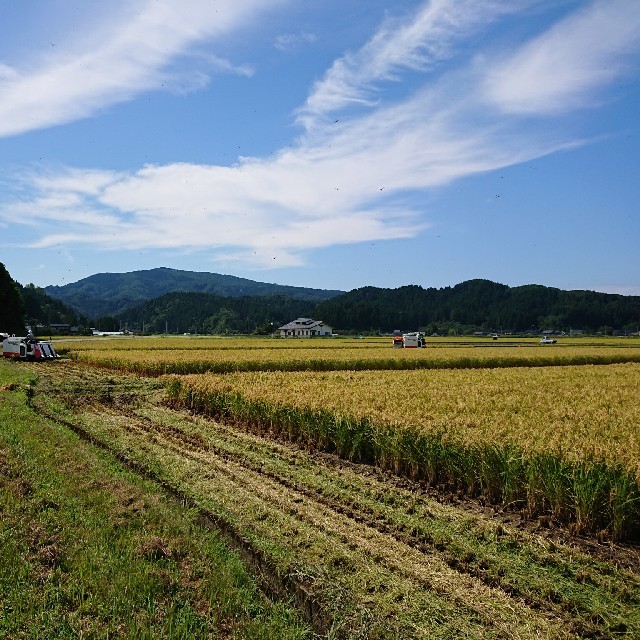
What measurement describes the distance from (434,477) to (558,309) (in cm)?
19016

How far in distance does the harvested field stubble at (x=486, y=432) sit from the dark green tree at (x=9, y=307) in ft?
225

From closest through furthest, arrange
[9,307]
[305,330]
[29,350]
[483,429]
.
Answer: [483,429] → [29,350] → [9,307] → [305,330]

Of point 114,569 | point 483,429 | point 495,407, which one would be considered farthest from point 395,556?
point 495,407

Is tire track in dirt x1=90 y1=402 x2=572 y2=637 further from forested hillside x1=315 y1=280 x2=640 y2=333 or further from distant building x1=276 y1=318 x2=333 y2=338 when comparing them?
forested hillside x1=315 y1=280 x2=640 y2=333

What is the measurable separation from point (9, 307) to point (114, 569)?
84.0 m

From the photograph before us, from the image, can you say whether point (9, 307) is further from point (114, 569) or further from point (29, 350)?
point (114, 569)

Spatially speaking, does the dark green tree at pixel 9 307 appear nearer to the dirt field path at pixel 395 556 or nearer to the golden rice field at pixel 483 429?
the golden rice field at pixel 483 429

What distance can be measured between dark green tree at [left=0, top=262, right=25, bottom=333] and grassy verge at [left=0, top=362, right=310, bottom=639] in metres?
77.8

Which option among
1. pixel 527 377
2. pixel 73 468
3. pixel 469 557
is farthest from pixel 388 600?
pixel 527 377

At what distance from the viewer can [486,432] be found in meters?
11.1

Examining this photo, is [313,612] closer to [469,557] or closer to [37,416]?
[469,557]

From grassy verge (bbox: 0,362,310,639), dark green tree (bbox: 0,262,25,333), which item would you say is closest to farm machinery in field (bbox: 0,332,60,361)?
dark green tree (bbox: 0,262,25,333)

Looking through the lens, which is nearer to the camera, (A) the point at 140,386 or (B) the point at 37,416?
(B) the point at 37,416

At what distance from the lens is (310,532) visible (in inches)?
324
